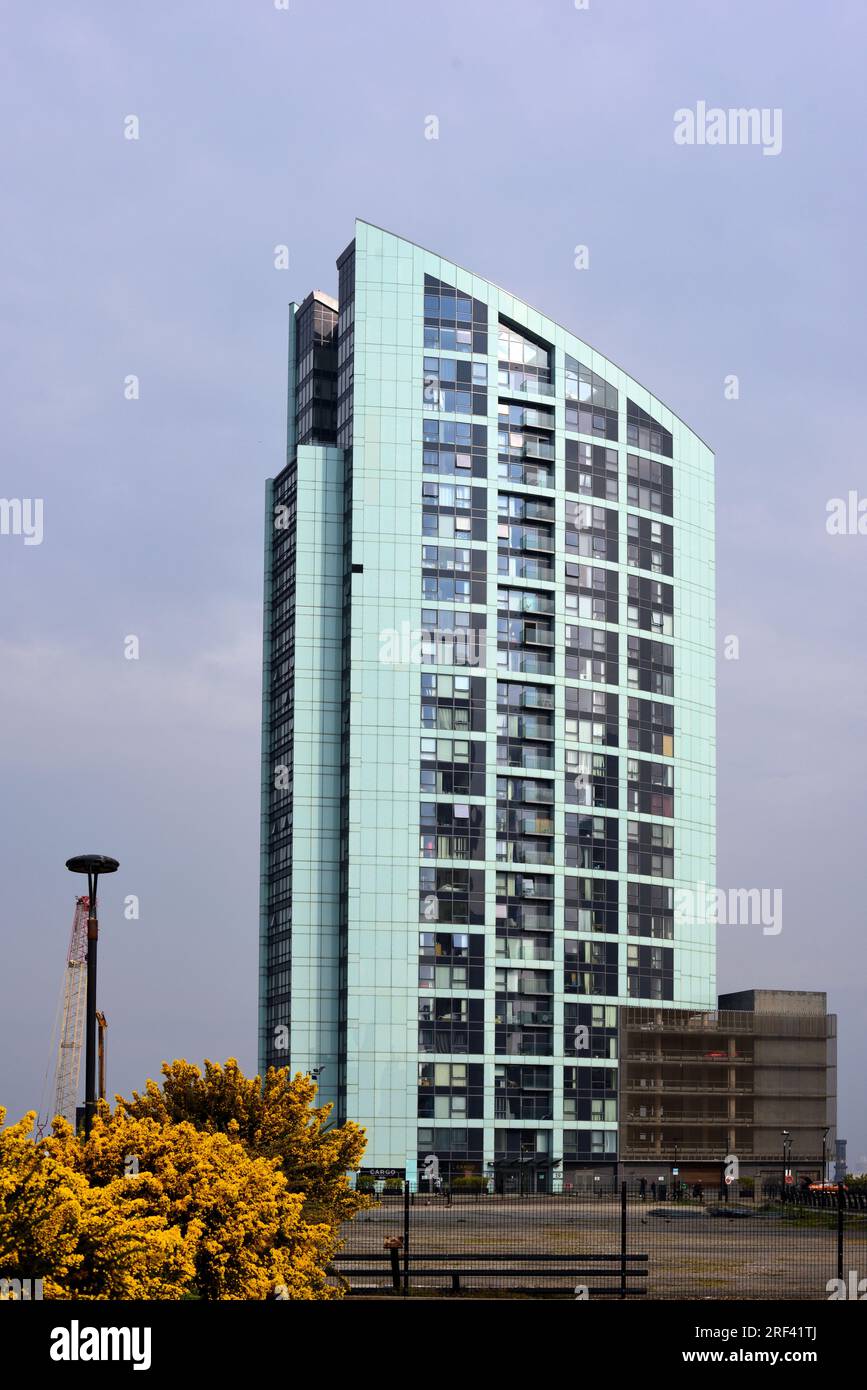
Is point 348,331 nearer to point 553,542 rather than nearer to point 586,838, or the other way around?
point 553,542

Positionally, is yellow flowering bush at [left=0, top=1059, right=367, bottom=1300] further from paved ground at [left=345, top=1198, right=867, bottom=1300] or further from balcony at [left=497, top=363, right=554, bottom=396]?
balcony at [left=497, top=363, right=554, bottom=396]

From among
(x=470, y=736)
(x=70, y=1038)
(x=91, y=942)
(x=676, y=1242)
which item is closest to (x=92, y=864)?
(x=91, y=942)

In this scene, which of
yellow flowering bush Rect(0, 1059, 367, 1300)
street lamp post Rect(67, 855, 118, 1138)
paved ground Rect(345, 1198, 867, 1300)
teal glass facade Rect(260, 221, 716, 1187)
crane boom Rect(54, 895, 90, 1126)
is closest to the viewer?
yellow flowering bush Rect(0, 1059, 367, 1300)

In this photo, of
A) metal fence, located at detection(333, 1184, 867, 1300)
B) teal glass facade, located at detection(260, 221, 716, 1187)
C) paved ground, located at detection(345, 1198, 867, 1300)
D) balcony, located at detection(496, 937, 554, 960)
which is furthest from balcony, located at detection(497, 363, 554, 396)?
paved ground, located at detection(345, 1198, 867, 1300)

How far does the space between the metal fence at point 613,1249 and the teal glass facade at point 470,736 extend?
81.9ft

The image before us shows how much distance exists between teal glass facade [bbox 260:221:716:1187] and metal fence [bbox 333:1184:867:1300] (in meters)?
25.0

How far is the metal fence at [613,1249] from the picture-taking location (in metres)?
38.3

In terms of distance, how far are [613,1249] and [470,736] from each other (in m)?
71.5

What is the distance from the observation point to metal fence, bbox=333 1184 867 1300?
38281 mm

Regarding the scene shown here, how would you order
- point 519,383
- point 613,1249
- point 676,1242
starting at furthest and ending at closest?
point 519,383, point 676,1242, point 613,1249

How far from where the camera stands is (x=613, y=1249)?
52.8 m

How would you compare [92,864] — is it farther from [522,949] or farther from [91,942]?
[522,949]

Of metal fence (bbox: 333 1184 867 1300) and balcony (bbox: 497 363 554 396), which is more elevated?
balcony (bbox: 497 363 554 396)
